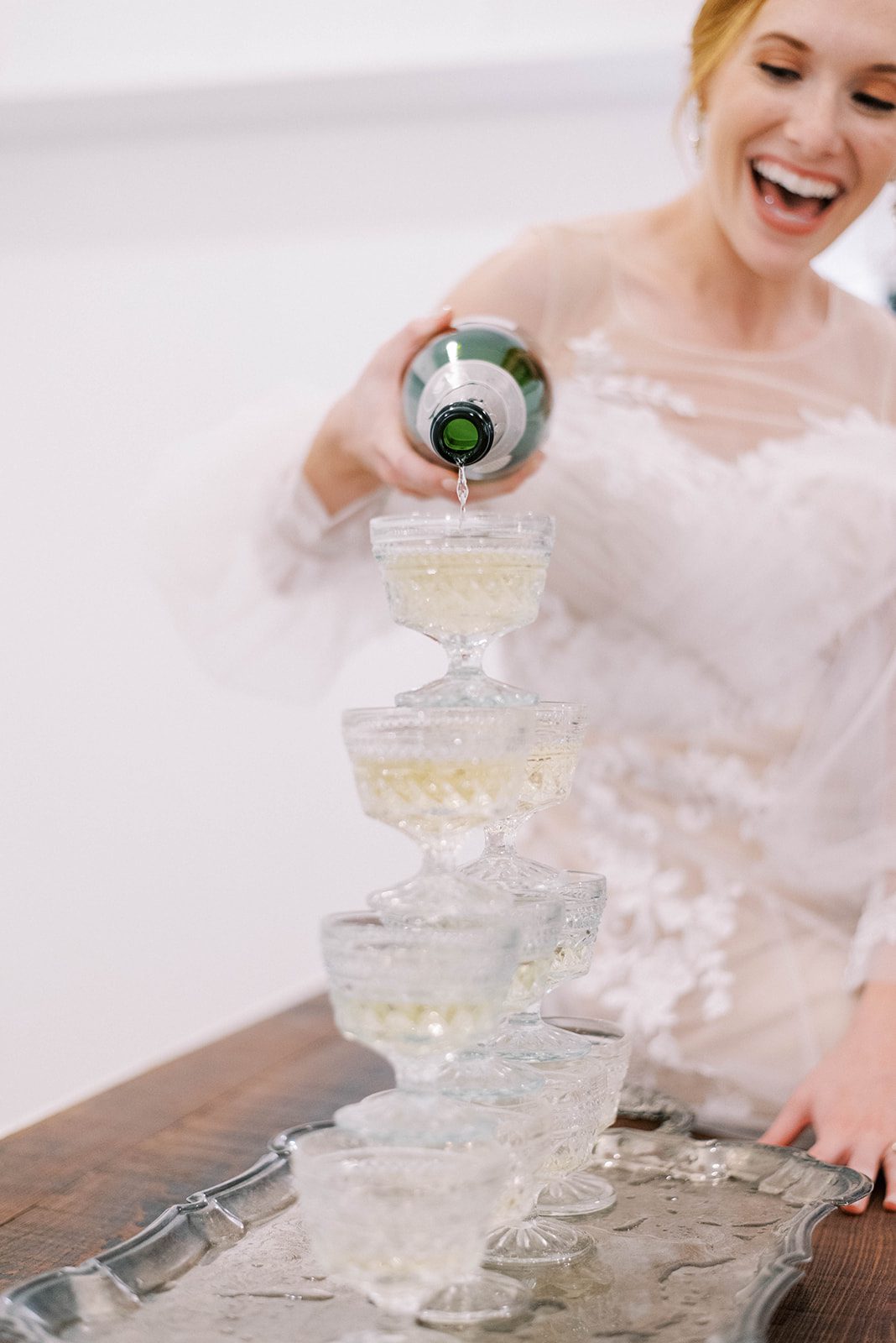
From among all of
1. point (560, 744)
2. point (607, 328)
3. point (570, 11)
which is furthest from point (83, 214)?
point (560, 744)

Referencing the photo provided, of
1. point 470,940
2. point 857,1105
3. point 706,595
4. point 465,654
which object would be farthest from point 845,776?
point 470,940

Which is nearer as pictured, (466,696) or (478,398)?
(466,696)

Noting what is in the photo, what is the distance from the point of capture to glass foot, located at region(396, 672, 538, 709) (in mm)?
741

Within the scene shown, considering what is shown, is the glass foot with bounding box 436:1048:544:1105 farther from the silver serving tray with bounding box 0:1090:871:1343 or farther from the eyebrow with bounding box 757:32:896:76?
the eyebrow with bounding box 757:32:896:76

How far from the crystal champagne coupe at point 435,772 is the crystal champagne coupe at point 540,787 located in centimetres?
11

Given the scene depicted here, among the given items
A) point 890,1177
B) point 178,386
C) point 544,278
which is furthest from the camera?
point 178,386

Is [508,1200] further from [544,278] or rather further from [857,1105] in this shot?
[544,278]

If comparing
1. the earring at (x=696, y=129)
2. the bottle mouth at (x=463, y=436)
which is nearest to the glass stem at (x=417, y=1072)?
the bottle mouth at (x=463, y=436)

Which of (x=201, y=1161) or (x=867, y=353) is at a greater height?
(x=867, y=353)

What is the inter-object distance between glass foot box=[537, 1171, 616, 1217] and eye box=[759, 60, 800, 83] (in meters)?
0.94

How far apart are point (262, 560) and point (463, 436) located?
0.59m

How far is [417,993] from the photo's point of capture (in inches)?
26.0

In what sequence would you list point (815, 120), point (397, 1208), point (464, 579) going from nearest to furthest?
point (397, 1208) < point (464, 579) < point (815, 120)

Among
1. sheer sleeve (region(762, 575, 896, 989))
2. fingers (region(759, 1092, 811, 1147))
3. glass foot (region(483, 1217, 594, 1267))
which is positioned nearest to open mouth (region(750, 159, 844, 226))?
sheer sleeve (region(762, 575, 896, 989))
